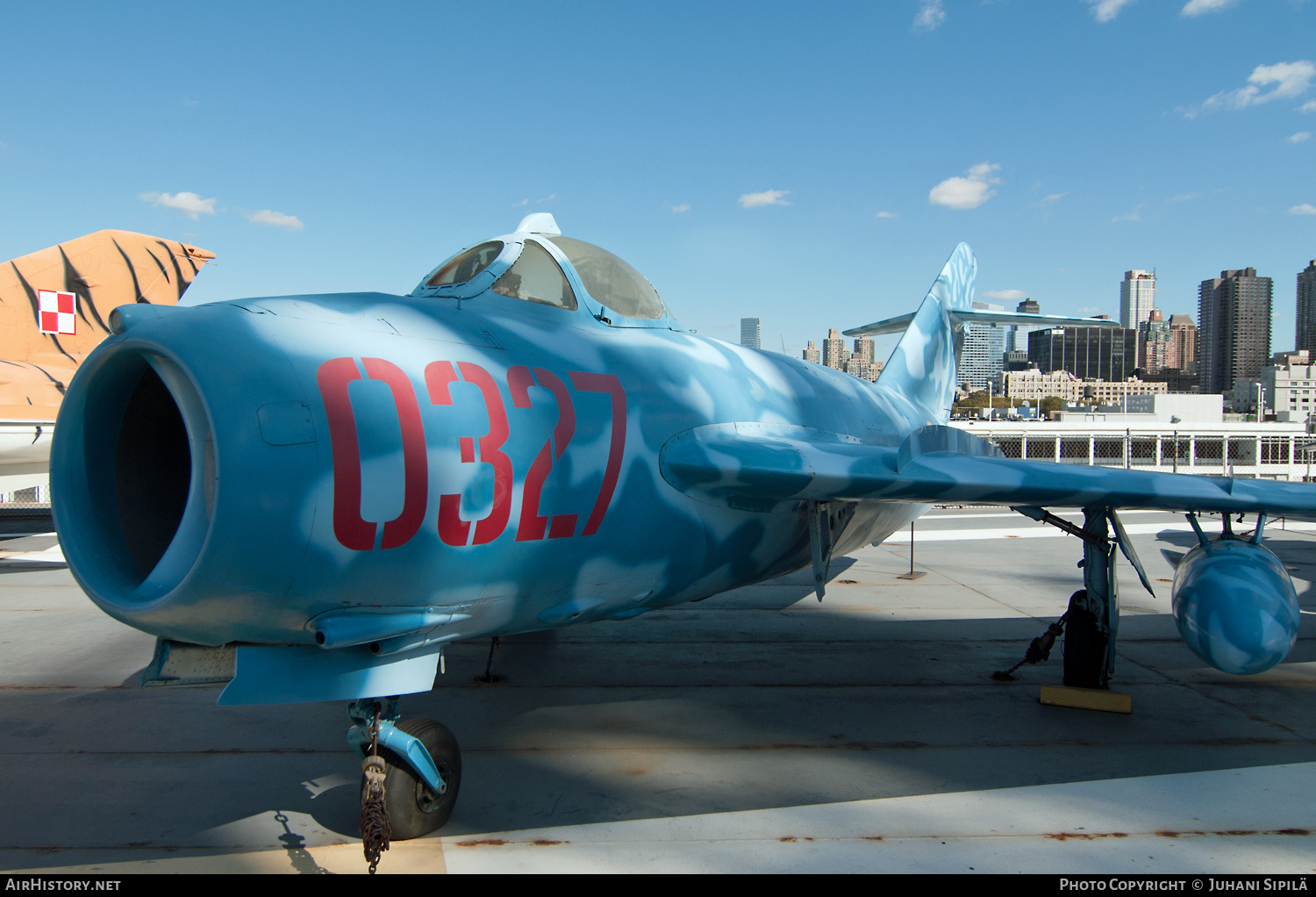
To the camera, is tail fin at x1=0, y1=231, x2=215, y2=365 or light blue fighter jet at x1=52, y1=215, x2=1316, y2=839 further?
tail fin at x1=0, y1=231, x2=215, y2=365

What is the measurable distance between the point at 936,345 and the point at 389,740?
9877mm

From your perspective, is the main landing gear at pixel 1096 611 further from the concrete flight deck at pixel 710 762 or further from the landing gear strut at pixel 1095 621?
A: the concrete flight deck at pixel 710 762

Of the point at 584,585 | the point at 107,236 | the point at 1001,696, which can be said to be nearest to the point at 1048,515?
the point at 1001,696

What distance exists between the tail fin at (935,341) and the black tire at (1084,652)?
462 centimetres

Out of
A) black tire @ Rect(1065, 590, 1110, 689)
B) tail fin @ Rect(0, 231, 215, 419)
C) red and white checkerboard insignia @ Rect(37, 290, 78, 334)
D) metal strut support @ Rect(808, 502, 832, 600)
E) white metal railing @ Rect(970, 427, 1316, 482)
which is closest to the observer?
metal strut support @ Rect(808, 502, 832, 600)

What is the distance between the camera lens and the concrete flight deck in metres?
3.99

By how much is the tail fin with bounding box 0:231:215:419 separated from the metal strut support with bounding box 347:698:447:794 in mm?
13496

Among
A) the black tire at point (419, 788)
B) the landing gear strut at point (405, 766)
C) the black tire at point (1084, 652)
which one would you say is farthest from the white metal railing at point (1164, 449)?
the landing gear strut at point (405, 766)

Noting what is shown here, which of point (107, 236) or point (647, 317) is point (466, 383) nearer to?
point (647, 317)

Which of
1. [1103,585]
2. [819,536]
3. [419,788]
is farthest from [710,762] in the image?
[1103,585]

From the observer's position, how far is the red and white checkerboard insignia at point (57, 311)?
15.3m

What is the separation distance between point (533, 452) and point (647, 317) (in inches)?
74.1

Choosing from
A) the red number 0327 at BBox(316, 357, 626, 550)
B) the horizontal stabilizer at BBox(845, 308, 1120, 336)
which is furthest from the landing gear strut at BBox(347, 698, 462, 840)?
the horizontal stabilizer at BBox(845, 308, 1120, 336)

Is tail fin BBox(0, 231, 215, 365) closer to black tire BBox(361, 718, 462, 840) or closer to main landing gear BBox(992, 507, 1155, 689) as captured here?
black tire BBox(361, 718, 462, 840)
